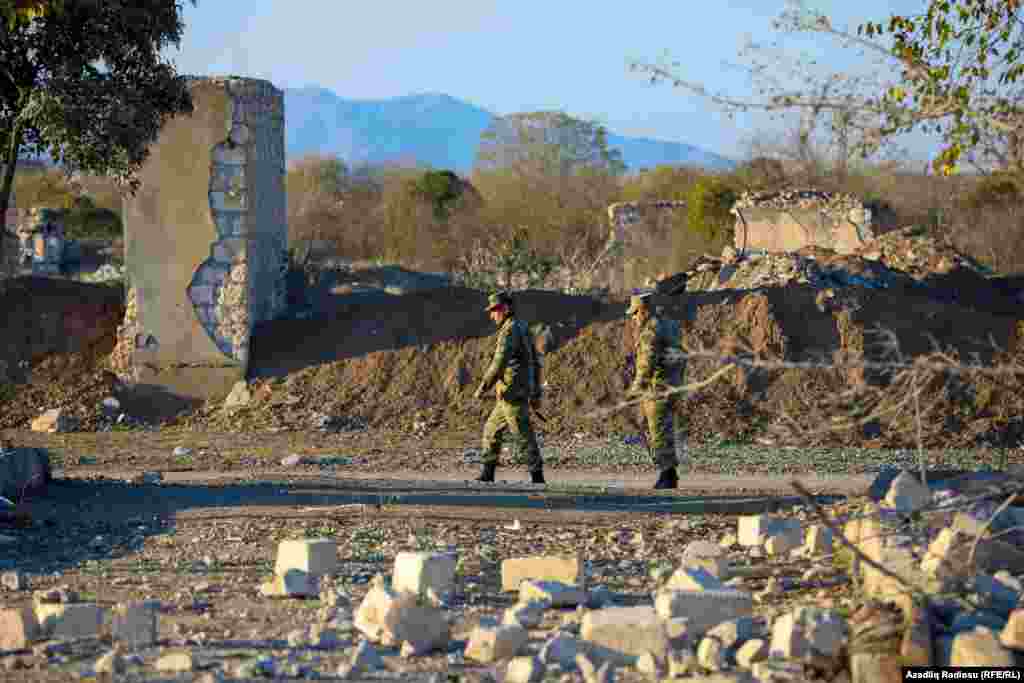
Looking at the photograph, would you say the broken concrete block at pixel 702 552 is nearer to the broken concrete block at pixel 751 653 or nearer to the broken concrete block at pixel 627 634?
the broken concrete block at pixel 627 634

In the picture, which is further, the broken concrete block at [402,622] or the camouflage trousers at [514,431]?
the camouflage trousers at [514,431]

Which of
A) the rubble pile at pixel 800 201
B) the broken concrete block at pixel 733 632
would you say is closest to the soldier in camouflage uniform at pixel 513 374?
the broken concrete block at pixel 733 632

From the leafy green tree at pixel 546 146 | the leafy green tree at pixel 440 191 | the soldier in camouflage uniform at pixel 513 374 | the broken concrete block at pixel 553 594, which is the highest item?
the leafy green tree at pixel 546 146

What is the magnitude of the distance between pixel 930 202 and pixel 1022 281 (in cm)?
1630

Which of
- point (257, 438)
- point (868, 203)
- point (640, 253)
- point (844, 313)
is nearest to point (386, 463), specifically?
point (257, 438)

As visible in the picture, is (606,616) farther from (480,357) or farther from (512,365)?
(480,357)

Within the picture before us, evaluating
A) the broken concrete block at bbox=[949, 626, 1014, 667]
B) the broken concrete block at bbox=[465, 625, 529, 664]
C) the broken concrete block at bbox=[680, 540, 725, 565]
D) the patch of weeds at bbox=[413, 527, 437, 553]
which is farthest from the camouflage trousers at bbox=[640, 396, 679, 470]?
the broken concrete block at bbox=[949, 626, 1014, 667]

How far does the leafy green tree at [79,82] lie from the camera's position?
38.0 feet

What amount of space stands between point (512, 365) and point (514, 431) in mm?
587

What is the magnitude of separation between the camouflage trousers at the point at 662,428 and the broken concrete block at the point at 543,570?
3.92 meters

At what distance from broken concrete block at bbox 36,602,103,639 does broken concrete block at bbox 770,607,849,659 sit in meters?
3.09

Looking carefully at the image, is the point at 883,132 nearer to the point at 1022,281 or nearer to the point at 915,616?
the point at 915,616

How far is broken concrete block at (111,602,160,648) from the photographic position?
6.52 m

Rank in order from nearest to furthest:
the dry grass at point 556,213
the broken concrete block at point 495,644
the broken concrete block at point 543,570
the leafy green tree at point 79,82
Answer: the broken concrete block at point 495,644
the broken concrete block at point 543,570
the leafy green tree at point 79,82
the dry grass at point 556,213
